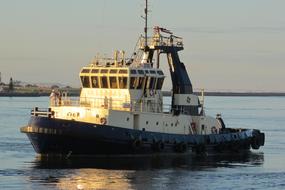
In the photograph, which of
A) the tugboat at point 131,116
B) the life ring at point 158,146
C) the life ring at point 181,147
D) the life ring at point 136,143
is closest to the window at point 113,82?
the tugboat at point 131,116

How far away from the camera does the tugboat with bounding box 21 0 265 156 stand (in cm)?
3653

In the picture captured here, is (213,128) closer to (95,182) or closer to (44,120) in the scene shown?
(44,120)

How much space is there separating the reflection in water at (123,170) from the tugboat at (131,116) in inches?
25.4

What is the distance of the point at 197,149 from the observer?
41500mm

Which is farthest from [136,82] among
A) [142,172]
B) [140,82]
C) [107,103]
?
[142,172]

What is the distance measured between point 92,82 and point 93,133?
4248 millimetres

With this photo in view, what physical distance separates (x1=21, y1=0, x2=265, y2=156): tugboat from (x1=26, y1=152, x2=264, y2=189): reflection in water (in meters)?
0.65

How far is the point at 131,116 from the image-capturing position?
3847 centimetres

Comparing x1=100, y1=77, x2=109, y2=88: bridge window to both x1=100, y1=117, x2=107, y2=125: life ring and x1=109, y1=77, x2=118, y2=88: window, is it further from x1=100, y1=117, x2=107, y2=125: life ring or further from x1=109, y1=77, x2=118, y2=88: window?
x1=100, y1=117, x2=107, y2=125: life ring

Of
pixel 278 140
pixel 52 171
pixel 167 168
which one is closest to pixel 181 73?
pixel 167 168

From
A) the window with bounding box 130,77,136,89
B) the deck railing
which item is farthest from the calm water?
the window with bounding box 130,77,136,89

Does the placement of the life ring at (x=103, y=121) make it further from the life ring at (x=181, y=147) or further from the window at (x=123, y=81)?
the life ring at (x=181, y=147)

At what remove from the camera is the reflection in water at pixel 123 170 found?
30172 millimetres

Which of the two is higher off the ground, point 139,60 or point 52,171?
point 139,60
